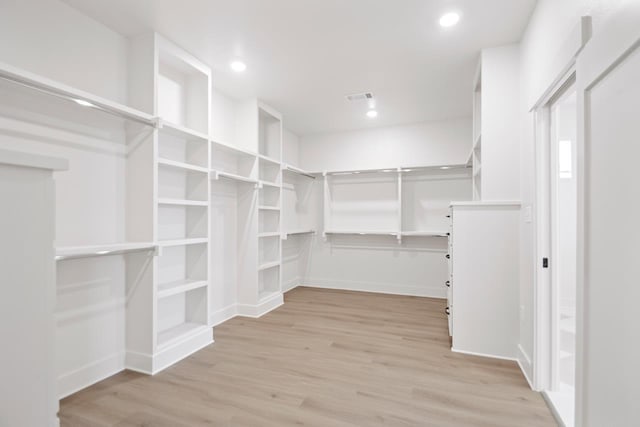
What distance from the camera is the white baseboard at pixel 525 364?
89.6 inches

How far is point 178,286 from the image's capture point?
2.78 meters

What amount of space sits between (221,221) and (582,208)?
3.37 m

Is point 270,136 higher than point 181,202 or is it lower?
higher

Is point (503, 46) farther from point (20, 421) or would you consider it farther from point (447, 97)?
point (20, 421)

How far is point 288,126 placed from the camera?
5.17 m

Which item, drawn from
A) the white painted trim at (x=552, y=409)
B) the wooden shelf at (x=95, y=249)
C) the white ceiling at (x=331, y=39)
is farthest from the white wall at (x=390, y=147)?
the wooden shelf at (x=95, y=249)

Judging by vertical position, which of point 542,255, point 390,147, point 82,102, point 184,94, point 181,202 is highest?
point 184,94

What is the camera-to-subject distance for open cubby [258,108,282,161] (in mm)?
4465

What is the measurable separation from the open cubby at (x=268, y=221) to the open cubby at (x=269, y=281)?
0.56 meters

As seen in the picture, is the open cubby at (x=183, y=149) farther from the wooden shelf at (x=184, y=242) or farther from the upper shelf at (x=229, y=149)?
the wooden shelf at (x=184, y=242)

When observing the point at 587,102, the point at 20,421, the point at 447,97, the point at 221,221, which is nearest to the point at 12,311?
the point at 20,421

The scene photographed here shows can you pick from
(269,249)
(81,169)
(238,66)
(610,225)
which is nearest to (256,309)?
(269,249)

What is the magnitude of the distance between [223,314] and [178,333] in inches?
36.0

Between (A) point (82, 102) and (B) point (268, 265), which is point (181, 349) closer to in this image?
(B) point (268, 265)
